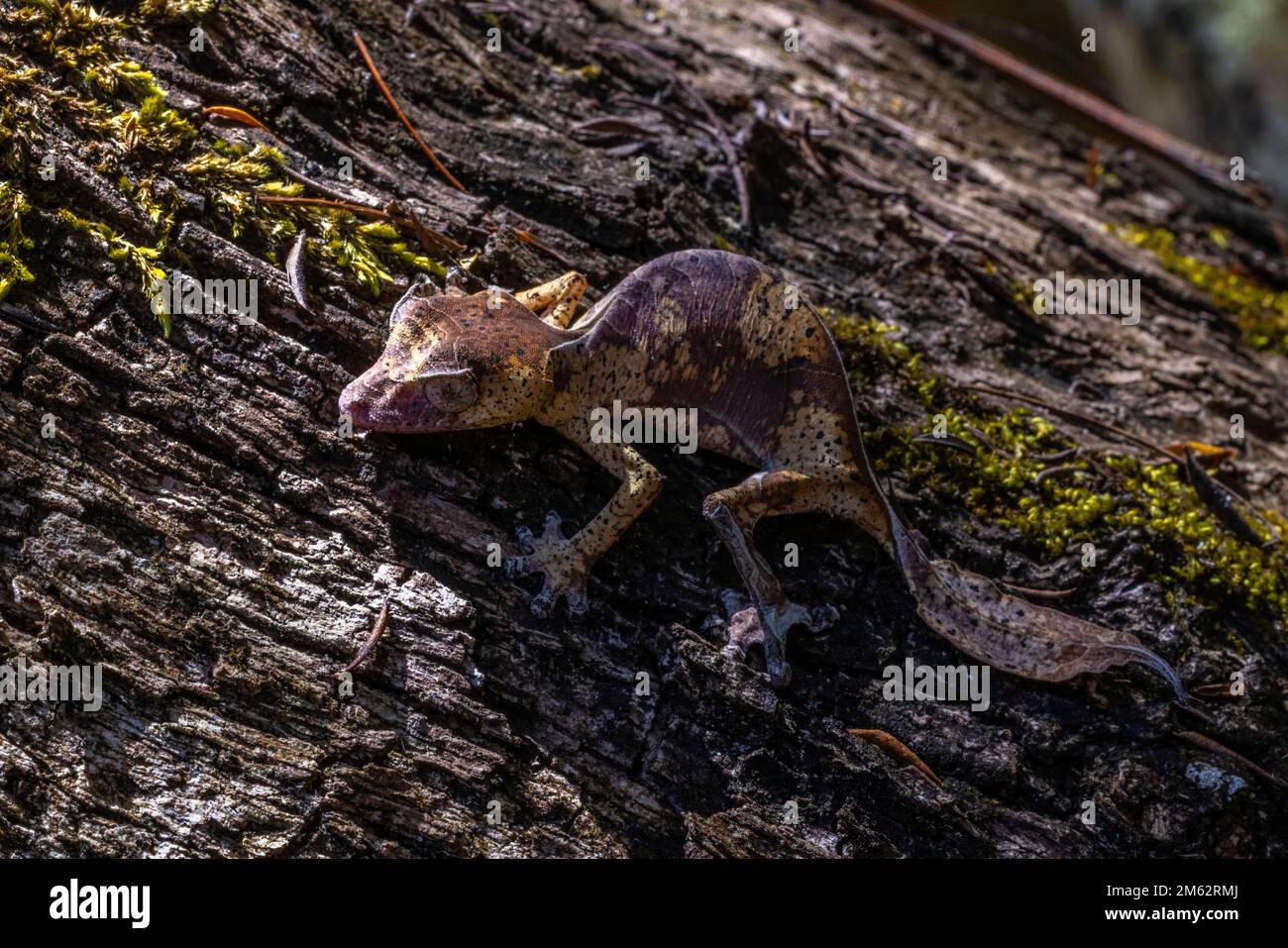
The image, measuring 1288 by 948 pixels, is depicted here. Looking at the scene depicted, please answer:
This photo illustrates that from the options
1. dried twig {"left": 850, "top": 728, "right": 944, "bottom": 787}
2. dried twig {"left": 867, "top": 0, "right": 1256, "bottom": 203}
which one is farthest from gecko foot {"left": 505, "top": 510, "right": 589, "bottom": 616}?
dried twig {"left": 867, "top": 0, "right": 1256, "bottom": 203}

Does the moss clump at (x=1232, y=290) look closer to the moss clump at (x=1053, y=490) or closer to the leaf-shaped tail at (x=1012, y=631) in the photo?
the moss clump at (x=1053, y=490)

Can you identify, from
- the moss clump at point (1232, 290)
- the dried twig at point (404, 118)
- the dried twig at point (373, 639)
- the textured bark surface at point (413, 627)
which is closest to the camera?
the textured bark surface at point (413, 627)

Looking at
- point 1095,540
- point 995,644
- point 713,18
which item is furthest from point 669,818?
point 713,18

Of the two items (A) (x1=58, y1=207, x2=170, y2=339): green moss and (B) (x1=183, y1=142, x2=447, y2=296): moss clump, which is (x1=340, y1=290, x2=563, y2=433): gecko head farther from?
(A) (x1=58, y1=207, x2=170, y2=339): green moss

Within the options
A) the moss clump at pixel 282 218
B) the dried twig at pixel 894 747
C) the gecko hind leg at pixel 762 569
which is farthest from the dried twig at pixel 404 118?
the dried twig at pixel 894 747

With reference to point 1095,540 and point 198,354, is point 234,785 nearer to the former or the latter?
point 198,354

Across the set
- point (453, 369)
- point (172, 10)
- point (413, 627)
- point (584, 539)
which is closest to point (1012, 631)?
point (584, 539)
